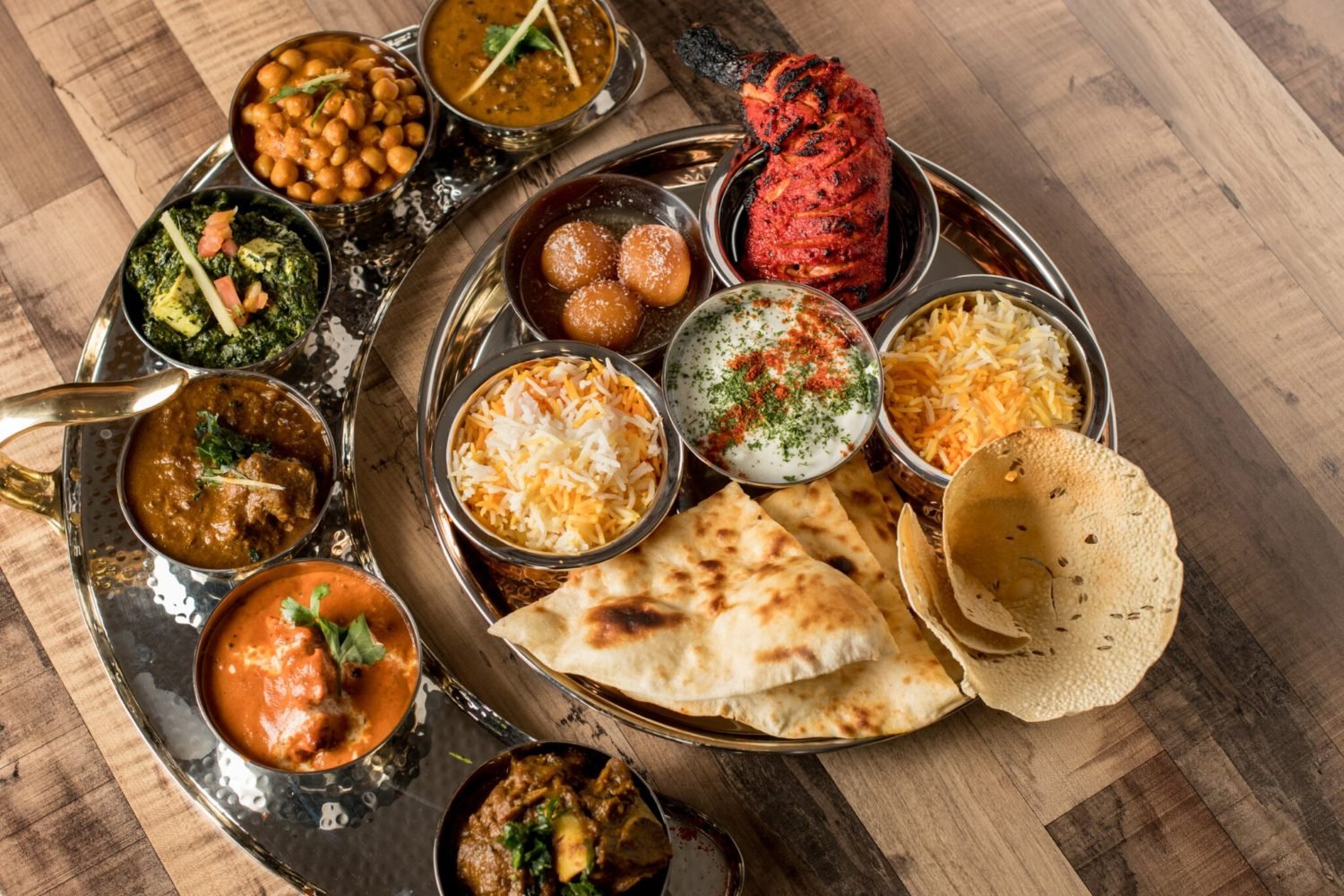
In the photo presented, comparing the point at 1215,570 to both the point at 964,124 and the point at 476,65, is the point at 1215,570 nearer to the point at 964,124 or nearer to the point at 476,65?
the point at 964,124

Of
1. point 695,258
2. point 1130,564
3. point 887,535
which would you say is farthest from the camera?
point 695,258

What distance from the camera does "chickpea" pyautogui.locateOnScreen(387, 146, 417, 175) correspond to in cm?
294

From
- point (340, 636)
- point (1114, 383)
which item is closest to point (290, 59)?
point (340, 636)

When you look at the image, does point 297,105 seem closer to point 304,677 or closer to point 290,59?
point 290,59

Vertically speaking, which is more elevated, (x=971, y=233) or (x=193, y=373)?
(x=193, y=373)

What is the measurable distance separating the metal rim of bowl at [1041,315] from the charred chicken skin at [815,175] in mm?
139

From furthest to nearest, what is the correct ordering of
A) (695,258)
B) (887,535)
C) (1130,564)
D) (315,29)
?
(315,29) → (695,258) → (887,535) → (1130,564)

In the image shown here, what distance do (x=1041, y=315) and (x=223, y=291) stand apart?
83.3 inches

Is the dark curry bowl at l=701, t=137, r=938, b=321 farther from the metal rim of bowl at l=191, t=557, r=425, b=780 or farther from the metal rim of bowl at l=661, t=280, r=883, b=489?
the metal rim of bowl at l=191, t=557, r=425, b=780

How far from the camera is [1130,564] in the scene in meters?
A: 2.45

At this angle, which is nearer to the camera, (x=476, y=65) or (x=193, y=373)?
(x=193, y=373)

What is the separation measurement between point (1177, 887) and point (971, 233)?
1.86 m

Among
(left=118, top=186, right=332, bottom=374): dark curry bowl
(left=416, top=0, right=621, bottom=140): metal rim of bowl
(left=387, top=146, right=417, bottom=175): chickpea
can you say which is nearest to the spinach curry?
(left=118, top=186, right=332, bottom=374): dark curry bowl

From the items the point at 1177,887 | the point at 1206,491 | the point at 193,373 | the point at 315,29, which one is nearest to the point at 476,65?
the point at 315,29
